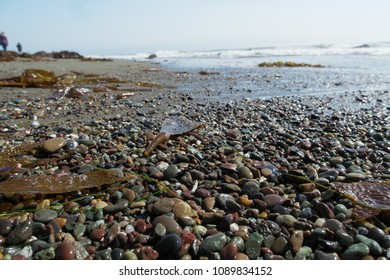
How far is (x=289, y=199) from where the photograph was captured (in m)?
2.00

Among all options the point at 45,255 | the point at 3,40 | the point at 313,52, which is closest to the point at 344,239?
the point at 45,255

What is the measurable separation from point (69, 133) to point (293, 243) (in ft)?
8.15

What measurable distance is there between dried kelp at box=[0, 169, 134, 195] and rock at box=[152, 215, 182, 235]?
0.55 meters

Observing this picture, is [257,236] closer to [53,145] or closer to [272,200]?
[272,200]

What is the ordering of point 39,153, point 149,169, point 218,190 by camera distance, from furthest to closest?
point 39,153 < point 149,169 < point 218,190

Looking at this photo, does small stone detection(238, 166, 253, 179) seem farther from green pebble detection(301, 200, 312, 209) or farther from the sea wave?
the sea wave

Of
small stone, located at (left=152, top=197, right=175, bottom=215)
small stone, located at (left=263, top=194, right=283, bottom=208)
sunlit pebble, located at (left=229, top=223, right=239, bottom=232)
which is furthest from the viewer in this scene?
small stone, located at (left=263, top=194, right=283, bottom=208)

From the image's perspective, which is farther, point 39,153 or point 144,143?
point 144,143

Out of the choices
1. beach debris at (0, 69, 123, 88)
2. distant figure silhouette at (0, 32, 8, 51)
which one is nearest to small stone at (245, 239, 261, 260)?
beach debris at (0, 69, 123, 88)

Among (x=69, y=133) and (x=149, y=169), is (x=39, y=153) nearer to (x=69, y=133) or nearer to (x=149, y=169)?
(x=69, y=133)

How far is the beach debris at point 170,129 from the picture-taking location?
2.77 metres

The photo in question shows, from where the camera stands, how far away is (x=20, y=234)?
1579 mm

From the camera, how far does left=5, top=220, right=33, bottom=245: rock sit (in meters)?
1.55
